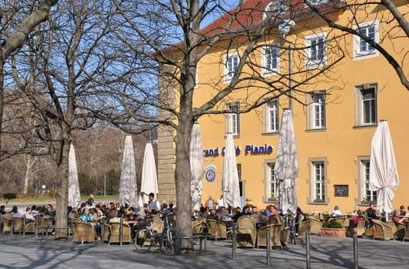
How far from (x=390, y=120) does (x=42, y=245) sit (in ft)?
56.0

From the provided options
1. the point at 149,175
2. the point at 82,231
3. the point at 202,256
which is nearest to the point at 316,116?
the point at 149,175

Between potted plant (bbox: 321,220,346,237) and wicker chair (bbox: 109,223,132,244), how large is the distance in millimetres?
7109

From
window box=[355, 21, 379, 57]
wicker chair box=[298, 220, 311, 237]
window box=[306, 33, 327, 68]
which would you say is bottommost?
wicker chair box=[298, 220, 311, 237]

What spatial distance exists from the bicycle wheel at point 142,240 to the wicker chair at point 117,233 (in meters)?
1.13

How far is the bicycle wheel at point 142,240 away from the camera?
20.4 meters

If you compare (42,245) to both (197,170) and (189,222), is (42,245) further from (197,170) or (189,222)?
(197,170)

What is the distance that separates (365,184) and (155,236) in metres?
16.4

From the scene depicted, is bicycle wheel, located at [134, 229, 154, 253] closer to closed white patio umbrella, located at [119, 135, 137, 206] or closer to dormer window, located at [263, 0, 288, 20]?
dormer window, located at [263, 0, 288, 20]

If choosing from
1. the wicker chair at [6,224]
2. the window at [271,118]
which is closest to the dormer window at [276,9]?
the wicker chair at [6,224]

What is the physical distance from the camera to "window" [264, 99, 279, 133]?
38.8 meters

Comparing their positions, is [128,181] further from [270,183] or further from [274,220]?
[274,220]

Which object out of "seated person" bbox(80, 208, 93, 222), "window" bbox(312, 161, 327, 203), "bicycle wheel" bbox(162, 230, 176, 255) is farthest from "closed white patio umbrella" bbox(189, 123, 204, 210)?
"bicycle wheel" bbox(162, 230, 176, 255)

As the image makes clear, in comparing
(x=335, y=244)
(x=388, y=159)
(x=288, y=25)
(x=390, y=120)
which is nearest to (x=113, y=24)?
(x=288, y=25)

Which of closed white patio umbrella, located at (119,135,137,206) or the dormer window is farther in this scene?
closed white patio umbrella, located at (119,135,137,206)
